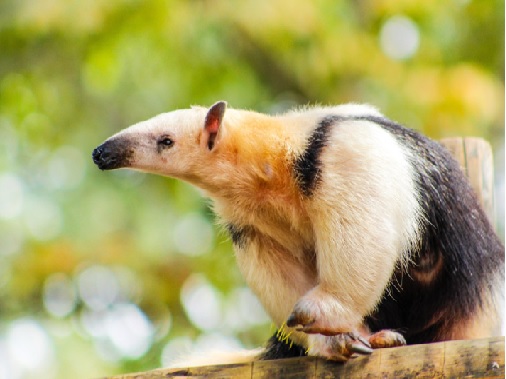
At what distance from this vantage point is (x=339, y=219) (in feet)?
18.0

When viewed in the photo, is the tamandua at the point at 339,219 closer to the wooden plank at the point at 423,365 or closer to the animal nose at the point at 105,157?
the animal nose at the point at 105,157

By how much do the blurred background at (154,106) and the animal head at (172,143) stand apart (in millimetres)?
7737

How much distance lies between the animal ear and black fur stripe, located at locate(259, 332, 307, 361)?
1435 mm

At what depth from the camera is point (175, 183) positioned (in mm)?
15852

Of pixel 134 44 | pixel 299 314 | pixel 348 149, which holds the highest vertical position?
pixel 134 44

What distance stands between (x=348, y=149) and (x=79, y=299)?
38.4 ft

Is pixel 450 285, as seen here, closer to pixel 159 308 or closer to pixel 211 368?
pixel 211 368

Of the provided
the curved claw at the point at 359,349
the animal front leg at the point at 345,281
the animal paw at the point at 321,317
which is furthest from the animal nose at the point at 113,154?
the curved claw at the point at 359,349

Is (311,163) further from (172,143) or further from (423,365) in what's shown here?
(423,365)

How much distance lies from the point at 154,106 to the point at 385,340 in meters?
11.7

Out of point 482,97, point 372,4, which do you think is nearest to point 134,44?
point 372,4

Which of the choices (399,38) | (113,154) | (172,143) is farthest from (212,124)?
(399,38)

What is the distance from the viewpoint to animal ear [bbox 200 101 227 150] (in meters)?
5.85

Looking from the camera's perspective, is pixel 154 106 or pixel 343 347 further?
pixel 154 106
